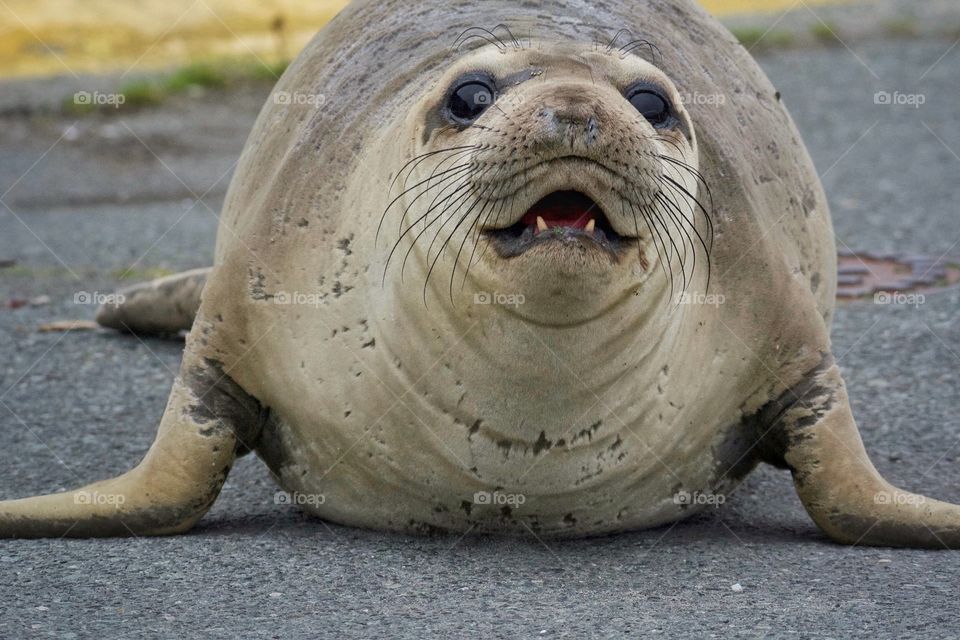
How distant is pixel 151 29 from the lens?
1525 centimetres

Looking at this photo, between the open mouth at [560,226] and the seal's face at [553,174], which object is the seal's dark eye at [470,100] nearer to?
the seal's face at [553,174]

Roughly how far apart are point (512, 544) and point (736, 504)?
3.01 feet

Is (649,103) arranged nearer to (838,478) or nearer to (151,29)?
(838,478)

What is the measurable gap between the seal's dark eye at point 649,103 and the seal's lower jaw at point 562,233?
429 mm

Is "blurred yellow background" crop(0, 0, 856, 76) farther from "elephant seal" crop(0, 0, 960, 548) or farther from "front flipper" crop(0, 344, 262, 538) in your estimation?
"front flipper" crop(0, 344, 262, 538)

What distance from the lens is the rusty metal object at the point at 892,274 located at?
24.6 feet

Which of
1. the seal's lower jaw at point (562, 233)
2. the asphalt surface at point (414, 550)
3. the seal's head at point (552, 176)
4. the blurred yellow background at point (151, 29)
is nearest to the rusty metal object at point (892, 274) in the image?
the asphalt surface at point (414, 550)

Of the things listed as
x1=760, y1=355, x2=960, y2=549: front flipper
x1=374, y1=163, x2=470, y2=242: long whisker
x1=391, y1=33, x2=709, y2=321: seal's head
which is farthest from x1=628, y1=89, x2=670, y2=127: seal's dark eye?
x1=760, y1=355, x2=960, y2=549: front flipper

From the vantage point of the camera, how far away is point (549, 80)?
3.86 m

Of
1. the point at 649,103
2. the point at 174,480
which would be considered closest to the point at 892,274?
the point at 649,103

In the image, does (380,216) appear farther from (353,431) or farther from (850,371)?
(850,371)

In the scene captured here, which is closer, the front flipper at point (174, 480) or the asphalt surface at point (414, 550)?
the asphalt surface at point (414, 550)

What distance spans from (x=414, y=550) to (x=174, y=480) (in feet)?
2.45

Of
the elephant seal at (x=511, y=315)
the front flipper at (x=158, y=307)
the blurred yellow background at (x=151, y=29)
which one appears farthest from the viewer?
the blurred yellow background at (x=151, y=29)
